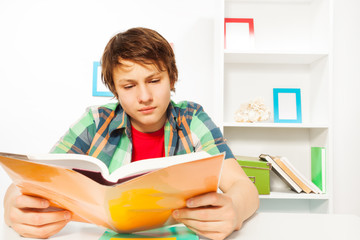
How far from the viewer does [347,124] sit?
2078 mm


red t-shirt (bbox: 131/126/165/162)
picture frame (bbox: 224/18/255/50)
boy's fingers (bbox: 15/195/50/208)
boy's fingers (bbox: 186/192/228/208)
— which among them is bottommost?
boy's fingers (bbox: 15/195/50/208)

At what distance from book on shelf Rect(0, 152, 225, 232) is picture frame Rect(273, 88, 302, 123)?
1.51 metres

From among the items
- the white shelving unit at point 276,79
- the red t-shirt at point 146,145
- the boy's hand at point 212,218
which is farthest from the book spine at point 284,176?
the boy's hand at point 212,218

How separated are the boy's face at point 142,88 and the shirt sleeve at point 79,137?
0.17m

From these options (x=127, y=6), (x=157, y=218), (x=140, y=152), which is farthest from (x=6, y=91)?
(x=157, y=218)

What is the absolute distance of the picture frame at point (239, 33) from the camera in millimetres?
1935

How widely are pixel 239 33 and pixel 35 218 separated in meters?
1.71

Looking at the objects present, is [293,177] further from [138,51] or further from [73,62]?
[73,62]

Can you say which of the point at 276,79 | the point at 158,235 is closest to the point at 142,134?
the point at 158,235

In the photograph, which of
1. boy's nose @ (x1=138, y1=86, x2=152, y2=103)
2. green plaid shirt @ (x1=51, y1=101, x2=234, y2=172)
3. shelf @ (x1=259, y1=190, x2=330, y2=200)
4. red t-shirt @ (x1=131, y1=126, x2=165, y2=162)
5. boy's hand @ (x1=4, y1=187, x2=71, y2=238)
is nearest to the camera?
boy's hand @ (x1=4, y1=187, x2=71, y2=238)

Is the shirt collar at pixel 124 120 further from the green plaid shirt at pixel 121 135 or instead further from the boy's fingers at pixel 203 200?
the boy's fingers at pixel 203 200

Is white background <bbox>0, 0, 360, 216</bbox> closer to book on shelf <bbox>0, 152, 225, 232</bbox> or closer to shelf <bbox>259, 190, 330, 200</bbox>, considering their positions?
shelf <bbox>259, 190, 330, 200</bbox>

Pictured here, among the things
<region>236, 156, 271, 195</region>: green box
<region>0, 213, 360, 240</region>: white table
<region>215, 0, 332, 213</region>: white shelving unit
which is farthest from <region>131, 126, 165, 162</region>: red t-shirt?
<region>215, 0, 332, 213</region>: white shelving unit

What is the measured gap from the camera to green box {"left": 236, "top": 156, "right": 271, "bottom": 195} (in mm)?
1712
